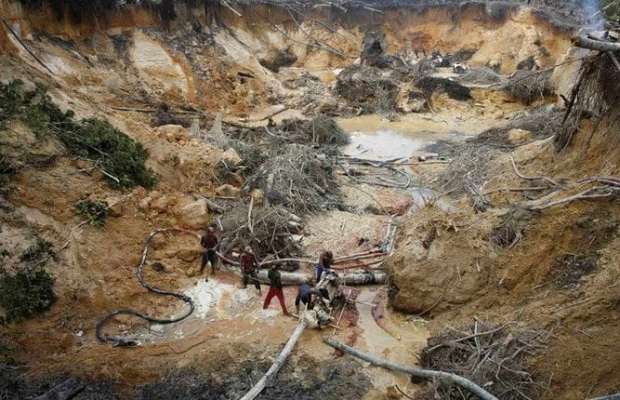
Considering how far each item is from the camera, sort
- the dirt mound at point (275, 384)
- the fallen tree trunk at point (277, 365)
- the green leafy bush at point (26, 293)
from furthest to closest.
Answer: the green leafy bush at point (26, 293), the dirt mound at point (275, 384), the fallen tree trunk at point (277, 365)

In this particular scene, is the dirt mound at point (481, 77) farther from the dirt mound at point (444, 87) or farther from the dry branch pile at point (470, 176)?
the dry branch pile at point (470, 176)

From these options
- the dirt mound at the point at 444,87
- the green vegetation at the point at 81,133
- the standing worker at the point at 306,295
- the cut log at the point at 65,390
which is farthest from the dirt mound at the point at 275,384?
the dirt mound at the point at 444,87

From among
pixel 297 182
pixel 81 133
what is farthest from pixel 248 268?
pixel 81 133

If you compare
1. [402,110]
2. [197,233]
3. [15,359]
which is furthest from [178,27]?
[15,359]

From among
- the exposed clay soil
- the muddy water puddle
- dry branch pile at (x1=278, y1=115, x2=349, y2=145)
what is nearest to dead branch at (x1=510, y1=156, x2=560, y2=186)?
the exposed clay soil

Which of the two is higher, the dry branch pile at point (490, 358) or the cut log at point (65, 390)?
the dry branch pile at point (490, 358)

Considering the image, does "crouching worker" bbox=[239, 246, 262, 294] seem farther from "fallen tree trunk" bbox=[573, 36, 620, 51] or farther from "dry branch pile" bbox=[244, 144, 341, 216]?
"fallen tree trunk" bbox=[573, 36, 620, 51]

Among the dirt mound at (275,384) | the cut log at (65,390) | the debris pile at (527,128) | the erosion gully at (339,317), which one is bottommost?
the cut log at (65,390)
